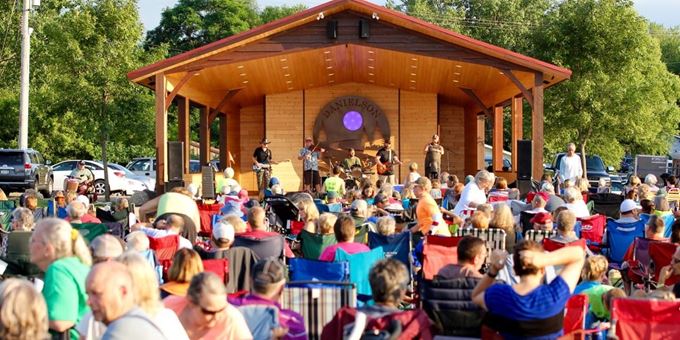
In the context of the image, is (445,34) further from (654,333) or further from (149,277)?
(149,277)

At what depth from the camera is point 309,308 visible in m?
6.34

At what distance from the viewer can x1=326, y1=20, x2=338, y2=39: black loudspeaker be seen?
20047mm

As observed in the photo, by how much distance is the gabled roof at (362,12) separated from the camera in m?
19.5

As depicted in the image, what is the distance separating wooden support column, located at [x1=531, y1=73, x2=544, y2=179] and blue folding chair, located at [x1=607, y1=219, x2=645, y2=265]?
8.81 m

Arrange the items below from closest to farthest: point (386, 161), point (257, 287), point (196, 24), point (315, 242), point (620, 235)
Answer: point (257, 287)
point (315, 242)
point (620, 235)
point (386, 161)
point (196, 24)

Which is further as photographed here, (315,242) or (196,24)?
(196,24)

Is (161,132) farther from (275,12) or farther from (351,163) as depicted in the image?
(275,12)

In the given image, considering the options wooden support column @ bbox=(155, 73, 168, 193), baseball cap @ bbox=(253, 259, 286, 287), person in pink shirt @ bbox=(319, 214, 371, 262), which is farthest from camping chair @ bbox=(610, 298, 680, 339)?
wooden support column @ bbox=(155, 73, 168, 193)

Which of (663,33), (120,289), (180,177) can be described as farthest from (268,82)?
(663,33)

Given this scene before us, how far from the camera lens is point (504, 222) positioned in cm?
947

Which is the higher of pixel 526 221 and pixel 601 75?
pixel 601 75

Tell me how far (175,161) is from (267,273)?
1426cm

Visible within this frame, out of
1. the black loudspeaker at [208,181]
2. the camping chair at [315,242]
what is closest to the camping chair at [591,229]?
the camping chair at [315,242]

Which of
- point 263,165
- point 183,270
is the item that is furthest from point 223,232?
point 263,165
